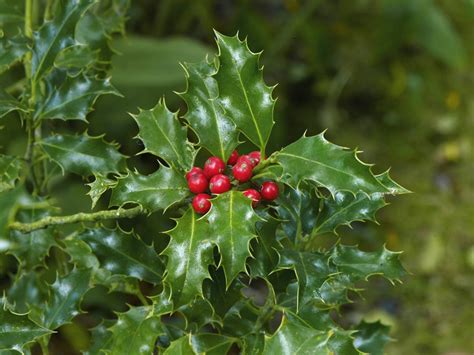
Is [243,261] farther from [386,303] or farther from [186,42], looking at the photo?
[386,303]

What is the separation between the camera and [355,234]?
2.87 m

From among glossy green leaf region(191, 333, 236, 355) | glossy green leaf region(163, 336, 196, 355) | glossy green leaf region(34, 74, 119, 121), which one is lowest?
glossy green leaf region(191, 333, 236, 355)

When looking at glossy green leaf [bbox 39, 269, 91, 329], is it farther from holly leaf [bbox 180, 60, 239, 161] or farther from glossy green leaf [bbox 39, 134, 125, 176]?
holly leaf [bbox 180, 60, 239, 161]

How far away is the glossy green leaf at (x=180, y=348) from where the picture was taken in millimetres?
946

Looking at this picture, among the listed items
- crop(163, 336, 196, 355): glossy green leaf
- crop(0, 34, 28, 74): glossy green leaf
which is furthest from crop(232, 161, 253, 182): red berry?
crop(0, 34, 28, 74): glossy green leaf

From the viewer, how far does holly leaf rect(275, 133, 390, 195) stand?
2.73 ft

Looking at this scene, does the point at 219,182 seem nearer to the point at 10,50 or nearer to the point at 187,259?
the point at 187,259

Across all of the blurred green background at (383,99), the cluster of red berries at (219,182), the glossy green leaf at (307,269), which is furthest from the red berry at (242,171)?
the blurred green background at (383,99)

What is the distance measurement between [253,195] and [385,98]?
8.80 ft

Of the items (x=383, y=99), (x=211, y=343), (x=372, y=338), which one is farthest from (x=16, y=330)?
(x=383, y=99)

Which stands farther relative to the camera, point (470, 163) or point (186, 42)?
point (470, 163)

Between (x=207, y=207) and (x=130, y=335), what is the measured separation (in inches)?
10.2

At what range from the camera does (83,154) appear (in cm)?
115

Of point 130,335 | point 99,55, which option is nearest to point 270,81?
point 99,55
